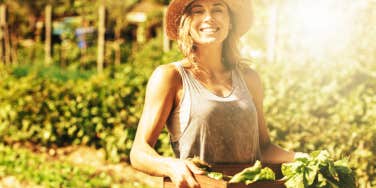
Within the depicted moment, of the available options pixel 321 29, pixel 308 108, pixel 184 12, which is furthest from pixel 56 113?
pixel 184 12

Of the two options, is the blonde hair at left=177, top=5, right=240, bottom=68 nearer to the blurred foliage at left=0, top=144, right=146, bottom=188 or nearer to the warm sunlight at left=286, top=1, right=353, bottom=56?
the blurred foliage at left=0, top=144, right=146, bottom=188

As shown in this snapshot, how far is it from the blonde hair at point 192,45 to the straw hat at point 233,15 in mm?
26

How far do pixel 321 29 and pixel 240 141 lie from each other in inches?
264

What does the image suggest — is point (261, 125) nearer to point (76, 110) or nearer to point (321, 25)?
point (76, 110)

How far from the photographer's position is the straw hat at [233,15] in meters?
2.36

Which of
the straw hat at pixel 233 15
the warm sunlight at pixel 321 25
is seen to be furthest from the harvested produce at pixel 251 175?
the warm sunlight at pixel 321 25

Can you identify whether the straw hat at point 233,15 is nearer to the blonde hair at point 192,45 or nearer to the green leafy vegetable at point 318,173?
the blonde hair at point 192,45

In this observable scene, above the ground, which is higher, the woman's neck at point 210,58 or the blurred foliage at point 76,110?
the woman's neck at point 210,58

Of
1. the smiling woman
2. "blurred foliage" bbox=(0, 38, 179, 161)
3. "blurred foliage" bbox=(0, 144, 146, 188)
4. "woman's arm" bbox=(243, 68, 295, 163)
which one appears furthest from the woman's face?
"blurred foliage" bbox=(0, 38, 179, 161)

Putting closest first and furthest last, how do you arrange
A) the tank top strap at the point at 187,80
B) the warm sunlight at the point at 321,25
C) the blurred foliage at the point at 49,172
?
the tank top strap at the point at 187,80 < the blurred foliage at the point at 49,172 < the warm sunlight at the point at 321,25

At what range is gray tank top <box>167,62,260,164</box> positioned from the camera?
2.17 m

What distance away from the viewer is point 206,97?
85.9 inches

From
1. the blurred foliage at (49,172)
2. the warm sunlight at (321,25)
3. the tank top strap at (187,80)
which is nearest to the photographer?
the tank top strap at (187,80)

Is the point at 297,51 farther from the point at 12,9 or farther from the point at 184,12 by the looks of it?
the point at 12,9
